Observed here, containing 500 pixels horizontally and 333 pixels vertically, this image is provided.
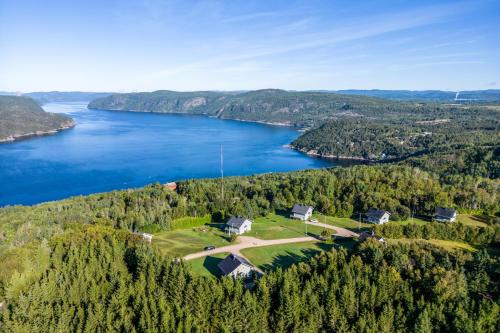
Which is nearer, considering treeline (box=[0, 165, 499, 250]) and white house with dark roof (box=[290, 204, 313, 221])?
treeline (box=[0, 165, 499, 250])

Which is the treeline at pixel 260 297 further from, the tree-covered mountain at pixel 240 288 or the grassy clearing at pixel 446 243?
the grassy clearing at pixel 446 243

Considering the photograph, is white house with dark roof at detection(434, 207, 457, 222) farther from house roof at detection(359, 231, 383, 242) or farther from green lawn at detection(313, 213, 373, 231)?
house roof at detection(359, 231, 383, 242)

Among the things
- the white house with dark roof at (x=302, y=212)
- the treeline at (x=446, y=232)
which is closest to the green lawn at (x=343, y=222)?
the white house with dark roof at (x=302, y=212)

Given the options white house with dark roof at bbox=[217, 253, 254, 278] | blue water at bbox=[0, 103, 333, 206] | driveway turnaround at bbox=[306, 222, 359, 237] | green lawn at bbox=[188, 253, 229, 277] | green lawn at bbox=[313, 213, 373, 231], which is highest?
white house with dark roof at bbox=[217, 253, 254, 278]

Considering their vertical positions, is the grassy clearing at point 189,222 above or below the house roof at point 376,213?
below

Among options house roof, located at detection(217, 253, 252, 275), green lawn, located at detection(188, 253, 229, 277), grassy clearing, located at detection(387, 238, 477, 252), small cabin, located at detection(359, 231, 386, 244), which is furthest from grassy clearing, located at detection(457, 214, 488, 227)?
green lawn, located at detection(188, 253, 229, 277)

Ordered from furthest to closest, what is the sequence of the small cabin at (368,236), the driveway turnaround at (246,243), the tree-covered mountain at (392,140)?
the tree-covered mountain at (392,140) → the small cabin at (368,236) → the driveway turnaround at (246,243)

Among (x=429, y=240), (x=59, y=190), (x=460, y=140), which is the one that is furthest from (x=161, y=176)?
(x=460, y=140)

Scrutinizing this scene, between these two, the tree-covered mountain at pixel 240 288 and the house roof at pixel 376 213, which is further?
the house roof at pixel 376 213
